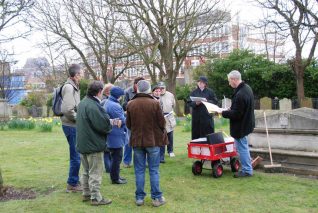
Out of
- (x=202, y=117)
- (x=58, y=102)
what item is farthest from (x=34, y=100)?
(x=58, y=102)

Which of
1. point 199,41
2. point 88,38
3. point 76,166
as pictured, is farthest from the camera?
point 88,38

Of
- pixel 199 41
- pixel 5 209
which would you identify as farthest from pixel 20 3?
pixel 199 41

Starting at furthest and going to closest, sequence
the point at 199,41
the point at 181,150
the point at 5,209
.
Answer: the point at 199,41 → the point at 181,150 → the point at 5,209

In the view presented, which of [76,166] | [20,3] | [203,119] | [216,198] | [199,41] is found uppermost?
[199,41]

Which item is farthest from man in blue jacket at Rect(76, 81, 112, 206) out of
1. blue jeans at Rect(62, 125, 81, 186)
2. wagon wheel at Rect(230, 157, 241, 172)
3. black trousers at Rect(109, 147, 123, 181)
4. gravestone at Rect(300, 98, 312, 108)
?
gravestone at Rect(300, 98, 312, 108)

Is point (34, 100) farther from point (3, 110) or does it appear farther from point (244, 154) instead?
point (244, 154)

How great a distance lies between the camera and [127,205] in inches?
231

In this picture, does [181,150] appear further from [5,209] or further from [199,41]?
[199,41]

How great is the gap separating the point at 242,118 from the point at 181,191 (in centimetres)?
184

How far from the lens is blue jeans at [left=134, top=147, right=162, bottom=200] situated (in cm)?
581

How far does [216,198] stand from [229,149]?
1.85m

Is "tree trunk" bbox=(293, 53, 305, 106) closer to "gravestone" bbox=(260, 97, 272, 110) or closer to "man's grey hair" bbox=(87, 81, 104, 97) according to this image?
"gravestone" bbox=(260, 97, 272, 110)

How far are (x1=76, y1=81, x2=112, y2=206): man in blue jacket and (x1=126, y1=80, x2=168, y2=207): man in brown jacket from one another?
0.43 metres

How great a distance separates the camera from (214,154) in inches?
294
